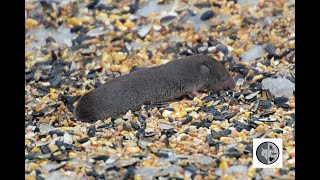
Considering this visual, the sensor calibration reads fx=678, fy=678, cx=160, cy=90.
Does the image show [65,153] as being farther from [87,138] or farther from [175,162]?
[175,162]

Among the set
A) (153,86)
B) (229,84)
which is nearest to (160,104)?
(153,86)

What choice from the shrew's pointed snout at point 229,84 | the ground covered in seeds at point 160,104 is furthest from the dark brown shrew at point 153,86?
the ground covered in seeds at point 160,104

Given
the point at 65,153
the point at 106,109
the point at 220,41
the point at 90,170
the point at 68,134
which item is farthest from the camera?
the point at 220,41

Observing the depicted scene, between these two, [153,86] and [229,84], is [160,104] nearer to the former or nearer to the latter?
[153,86]

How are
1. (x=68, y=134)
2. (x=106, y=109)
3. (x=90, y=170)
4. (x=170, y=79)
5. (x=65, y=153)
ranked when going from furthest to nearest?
(x=170, y=79) → (x=106, y=109) → (x=68, y=134) → (x=65, y=153) → (x=90, y=170)

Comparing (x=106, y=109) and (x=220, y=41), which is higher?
(x=220, y=41)

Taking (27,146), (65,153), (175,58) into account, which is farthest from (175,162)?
(175,58)

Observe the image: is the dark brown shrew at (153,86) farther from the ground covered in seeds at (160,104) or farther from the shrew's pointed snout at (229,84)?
the ground covered in seeds at (160,104)
